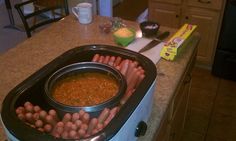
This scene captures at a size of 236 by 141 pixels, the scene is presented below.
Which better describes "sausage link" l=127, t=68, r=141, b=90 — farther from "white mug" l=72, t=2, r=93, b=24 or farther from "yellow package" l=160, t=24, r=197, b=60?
"white mug" l=72, t=2, r=93, b=24

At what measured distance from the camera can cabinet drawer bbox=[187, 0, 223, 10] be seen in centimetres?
245

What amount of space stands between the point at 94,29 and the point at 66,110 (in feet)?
2.95

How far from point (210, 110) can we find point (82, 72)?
5.26ft

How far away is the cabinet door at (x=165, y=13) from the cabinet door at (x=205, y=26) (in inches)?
3.3

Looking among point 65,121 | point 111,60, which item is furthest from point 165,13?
point 65,121

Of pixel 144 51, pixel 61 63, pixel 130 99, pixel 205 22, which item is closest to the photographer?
pixel 130 99

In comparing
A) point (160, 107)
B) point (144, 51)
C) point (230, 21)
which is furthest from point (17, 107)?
point (230, 21)

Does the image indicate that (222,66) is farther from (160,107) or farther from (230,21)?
(160,107)

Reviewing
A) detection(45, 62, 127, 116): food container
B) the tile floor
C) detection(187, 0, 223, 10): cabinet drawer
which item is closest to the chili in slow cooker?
detection(45, 62, 127, 116): food container

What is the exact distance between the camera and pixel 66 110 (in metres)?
0.88

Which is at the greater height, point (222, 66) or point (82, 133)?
point (82, 133)

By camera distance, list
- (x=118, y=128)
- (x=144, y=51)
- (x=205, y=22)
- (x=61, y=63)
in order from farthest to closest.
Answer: (x=205, y=22) → (x=144, y=51) → (x=61, y=63) → (x=118, y=128)

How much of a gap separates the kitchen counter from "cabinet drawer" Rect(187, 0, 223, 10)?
108cm

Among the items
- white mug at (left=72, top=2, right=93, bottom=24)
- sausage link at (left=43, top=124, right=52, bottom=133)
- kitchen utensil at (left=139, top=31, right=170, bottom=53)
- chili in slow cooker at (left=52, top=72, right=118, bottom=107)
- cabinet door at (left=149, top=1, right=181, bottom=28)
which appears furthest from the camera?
cabinet door at (left=149, top=1, right=181, bottom=28)
